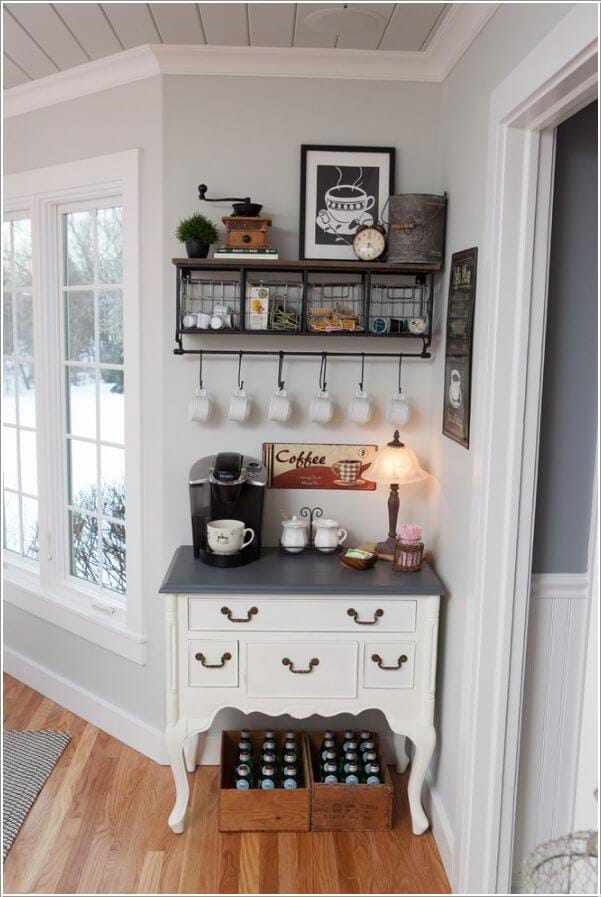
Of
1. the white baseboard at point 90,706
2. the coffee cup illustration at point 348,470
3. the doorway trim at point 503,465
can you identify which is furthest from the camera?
the white baseboard at point 90,706

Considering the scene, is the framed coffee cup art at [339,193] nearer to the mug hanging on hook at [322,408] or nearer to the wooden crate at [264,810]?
the mug hanging on hook at [322,408]

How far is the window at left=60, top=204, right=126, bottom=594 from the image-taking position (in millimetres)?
3279

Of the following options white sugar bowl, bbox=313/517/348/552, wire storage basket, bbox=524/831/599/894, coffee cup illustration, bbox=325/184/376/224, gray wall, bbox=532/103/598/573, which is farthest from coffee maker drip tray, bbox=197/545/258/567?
wire storage basket, bbox=524/831/599/894

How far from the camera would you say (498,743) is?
2.35 m

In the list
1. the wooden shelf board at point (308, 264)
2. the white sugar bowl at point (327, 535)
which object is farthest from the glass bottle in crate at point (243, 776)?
the wooden shelf board at point (308, 264)

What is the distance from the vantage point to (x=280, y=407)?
116 inches

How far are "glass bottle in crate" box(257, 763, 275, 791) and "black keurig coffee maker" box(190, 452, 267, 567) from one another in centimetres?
71

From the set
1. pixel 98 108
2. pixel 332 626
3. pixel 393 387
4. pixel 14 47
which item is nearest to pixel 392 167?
pixel 393 387

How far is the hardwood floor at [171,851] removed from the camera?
2.51 meters

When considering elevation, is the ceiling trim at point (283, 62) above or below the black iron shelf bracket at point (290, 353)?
above

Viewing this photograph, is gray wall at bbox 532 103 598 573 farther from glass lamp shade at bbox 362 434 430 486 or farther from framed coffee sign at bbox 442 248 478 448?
glass lamp shade at bbox 362 434 430 486

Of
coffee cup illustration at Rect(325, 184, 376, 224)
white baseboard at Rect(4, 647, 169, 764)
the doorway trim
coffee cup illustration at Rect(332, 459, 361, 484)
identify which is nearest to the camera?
the doorway trim

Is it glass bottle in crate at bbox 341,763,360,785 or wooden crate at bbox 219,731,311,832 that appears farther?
glass bottle in crate at bbox 341,763,360,785

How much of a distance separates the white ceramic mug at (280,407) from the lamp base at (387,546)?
568 mm
